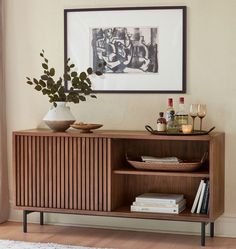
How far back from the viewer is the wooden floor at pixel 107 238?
15.8ft

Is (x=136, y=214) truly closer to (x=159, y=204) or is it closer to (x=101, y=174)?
(x=159, y=204)

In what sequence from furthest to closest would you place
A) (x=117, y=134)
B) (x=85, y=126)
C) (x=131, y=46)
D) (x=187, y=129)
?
(x=131, y=46)
(x=85, y=126)
(x=117, y=134)
(x=187, y=129)

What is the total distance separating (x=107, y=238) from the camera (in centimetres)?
503

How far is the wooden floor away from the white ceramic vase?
2.61 feet

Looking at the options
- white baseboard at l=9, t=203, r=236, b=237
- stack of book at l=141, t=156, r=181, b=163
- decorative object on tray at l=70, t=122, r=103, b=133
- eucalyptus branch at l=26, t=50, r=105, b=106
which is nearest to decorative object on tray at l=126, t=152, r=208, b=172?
stack of book at l=141, t=156, r=181, b=163

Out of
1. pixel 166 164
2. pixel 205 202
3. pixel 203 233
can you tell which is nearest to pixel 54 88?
pixel 166 164

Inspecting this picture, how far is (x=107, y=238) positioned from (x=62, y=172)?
1.90 feet

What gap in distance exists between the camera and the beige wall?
498 cm

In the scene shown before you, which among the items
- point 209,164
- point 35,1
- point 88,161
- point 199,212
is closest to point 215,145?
point 209,164

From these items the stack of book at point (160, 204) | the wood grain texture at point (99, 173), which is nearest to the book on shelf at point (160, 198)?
the stack of book at point (160, 204)

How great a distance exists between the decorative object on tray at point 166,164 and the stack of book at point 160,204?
215 millimetres

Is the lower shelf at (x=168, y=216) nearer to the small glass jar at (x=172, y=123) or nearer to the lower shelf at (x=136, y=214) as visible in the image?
the lower shelf at (x=136, y=214)

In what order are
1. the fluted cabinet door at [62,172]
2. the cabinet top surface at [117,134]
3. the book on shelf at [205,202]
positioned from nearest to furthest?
the cabinet top surface at [117,134] < the book on shelf at [205,202] < the fluted cabinet door at [62,172]

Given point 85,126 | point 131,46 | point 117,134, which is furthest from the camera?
point 131,46
